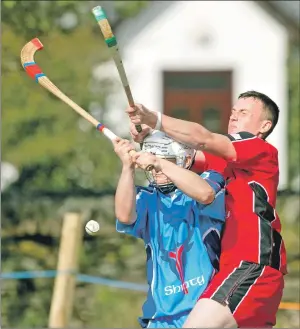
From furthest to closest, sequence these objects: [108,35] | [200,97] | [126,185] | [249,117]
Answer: [200,97], [249,117], [126,185], [108,35]

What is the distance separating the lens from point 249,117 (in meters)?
7.02

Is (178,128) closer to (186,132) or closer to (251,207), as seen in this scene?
(186,132)

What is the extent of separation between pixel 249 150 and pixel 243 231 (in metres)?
0.42

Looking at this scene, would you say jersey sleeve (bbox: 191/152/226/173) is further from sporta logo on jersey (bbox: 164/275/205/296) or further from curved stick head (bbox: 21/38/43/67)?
curved stick head (bbox: 21/38/43/67)

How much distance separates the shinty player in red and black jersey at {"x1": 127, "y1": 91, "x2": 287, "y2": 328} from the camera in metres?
6.61

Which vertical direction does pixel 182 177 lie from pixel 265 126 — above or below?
below

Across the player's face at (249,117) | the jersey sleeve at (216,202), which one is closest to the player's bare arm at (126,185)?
the jersey sleeve at (216,202)

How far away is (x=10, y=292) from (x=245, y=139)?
242 inches

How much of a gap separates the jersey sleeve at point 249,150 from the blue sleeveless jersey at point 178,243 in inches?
6.1

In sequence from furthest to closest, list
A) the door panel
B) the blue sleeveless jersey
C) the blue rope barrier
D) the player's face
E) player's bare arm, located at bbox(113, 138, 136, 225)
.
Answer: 1. the door panel
2. the blue rope barrier
3. the player's face
4. the blue sleeveless jersey
5. player's bare arm, located at bbox(113, 138, 136, 225)

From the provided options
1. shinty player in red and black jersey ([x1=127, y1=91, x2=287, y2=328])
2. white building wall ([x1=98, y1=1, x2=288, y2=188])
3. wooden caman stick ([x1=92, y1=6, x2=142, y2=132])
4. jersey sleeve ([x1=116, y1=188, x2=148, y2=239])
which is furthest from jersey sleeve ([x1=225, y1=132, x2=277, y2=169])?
white building wall ([x1=98, y1=1, x2=288, y2=188])

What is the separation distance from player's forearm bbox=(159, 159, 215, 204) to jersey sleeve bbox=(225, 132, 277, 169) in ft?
1.23

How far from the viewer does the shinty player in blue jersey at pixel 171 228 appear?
663 cm

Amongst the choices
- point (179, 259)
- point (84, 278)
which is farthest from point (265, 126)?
point (84, 278)
